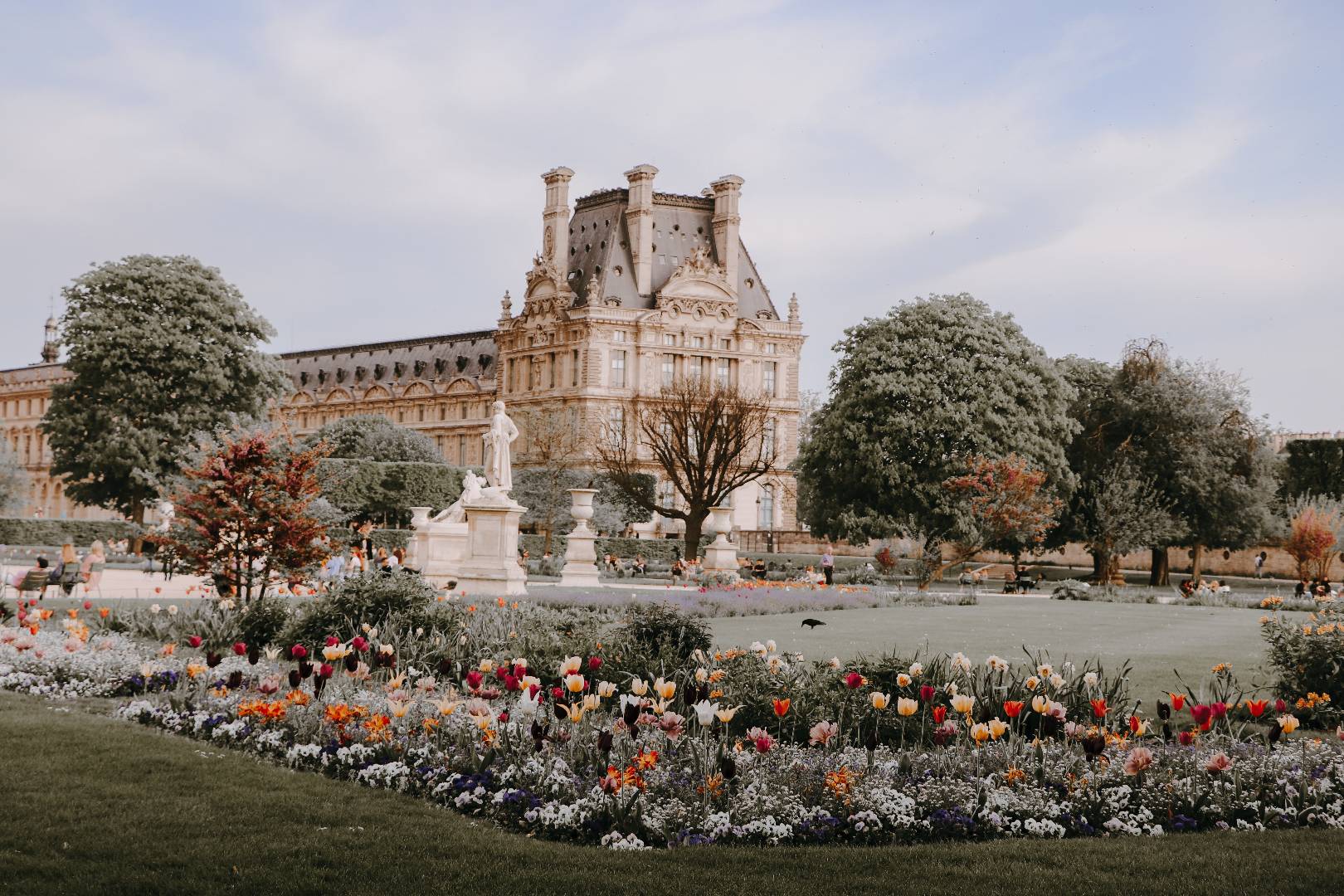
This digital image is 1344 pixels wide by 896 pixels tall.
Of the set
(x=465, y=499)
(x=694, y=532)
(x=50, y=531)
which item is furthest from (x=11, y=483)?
(x=465, y=499)

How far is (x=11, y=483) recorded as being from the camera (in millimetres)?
69562

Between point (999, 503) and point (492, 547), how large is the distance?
16.4 m

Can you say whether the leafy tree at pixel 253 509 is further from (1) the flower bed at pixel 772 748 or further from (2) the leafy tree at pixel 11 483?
(2) the leafy tree at pixel 11 483

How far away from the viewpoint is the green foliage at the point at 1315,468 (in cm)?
5109

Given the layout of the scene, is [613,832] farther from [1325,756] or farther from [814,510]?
[814,510]

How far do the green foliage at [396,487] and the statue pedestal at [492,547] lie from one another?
93.8 feet

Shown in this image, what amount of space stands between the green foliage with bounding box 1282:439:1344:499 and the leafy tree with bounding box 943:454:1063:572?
18.0 metres

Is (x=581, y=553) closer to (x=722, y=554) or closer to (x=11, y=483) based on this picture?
(x=722, y=554)

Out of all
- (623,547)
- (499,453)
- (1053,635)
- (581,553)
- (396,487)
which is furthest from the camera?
(396,487)

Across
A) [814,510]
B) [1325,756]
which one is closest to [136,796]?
[1325,756]

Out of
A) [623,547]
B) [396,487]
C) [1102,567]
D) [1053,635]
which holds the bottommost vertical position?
[1053,635]

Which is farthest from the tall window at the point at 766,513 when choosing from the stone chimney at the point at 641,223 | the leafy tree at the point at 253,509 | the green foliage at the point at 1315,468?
the leafy tree at the point at 253,509

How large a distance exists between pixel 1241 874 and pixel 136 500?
44.2 metres

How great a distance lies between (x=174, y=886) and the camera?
5.49m
